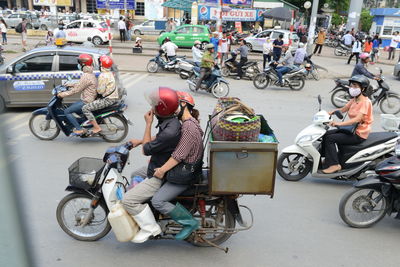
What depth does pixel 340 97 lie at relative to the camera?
A: 10398 millimetres

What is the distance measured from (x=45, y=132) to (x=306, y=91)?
29.1 ft

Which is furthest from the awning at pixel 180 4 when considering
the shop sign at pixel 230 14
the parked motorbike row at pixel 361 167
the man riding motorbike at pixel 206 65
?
the parked motorbike row at pixel 361 167

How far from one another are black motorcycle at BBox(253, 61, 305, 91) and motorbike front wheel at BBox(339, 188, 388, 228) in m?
8.64

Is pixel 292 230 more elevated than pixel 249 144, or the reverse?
pixel 249 144

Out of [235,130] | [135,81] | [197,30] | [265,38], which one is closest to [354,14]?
[265,38]

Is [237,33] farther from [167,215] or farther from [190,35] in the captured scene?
[167,215]

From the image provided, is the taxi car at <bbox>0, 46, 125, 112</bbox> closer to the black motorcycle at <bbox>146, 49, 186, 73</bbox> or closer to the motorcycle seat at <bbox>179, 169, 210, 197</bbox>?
the motorcycle seat at <bbox>179, 169, 210, 197</bbox>

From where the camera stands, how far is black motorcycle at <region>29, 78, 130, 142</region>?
654 cm

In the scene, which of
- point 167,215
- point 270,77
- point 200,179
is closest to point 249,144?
point 200,179

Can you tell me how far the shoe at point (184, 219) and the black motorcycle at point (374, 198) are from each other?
1.90 meters

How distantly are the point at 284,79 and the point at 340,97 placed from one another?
8.29ft

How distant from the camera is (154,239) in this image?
3705 millimetres

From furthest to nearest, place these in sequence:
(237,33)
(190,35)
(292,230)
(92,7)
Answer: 1. (92,7)
2. (237,33)
3. (190,35)
4. (292,230)

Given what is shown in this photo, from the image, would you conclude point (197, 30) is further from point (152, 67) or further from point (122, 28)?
point (152, 67)
